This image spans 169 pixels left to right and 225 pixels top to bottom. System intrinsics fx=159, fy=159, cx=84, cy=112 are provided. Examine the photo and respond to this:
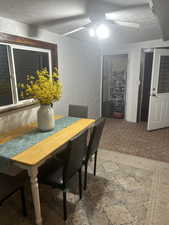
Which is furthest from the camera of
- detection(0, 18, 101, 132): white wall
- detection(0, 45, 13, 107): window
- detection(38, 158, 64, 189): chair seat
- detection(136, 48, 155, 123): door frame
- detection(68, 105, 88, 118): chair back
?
detection(136, 48, 155, 123): door frame

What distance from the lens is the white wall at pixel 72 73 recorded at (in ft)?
7.50

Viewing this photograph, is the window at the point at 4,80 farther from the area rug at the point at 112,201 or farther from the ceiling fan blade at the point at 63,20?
the area rug at the point at 112,201

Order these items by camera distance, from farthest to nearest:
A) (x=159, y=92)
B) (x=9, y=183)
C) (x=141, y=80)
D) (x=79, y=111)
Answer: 1. (x=141, y=80)
2. (x=159, y=92)
3. (x=79, y=111)
4. (x=9, y=183)

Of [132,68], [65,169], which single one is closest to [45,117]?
[65,169]

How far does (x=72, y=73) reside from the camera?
11.8 ft

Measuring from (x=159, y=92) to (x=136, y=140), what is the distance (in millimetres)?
1393

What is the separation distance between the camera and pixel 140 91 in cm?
457

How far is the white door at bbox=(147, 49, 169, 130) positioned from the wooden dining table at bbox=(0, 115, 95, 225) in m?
2.33

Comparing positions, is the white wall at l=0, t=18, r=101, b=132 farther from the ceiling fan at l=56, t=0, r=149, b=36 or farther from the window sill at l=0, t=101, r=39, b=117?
the ceiling fan at l=56, t=0, r=149, b=36

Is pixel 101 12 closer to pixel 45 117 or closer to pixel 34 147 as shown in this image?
pixel 45 117

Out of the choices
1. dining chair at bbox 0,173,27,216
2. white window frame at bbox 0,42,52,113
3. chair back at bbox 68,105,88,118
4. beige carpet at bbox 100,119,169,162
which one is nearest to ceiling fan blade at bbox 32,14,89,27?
white window frame at bbox 0,42,52,113

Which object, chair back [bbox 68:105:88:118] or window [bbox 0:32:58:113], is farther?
chair back [bbox 68:105:88:118]

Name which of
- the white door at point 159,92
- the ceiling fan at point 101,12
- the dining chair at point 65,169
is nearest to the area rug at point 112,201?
the dining chair at point 65,169

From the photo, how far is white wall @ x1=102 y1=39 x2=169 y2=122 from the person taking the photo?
4343 millimetres
